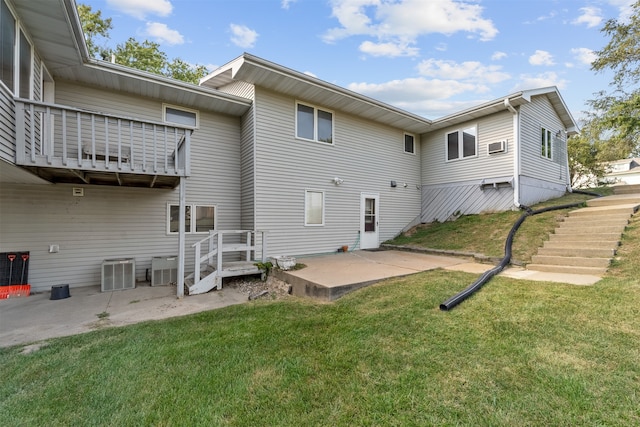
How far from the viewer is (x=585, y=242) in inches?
233

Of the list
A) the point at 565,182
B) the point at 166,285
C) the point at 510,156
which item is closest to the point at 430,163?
the point at 510,156

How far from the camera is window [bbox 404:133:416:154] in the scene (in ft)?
37.4

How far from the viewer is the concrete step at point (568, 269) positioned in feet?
16.4

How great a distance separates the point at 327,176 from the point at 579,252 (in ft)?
20.9

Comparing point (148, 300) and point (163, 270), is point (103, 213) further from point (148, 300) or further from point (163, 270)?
point (148, 300)

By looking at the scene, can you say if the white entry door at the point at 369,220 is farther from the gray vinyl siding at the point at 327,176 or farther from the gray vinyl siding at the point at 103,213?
the gray vinyl siding at the point at 103,213

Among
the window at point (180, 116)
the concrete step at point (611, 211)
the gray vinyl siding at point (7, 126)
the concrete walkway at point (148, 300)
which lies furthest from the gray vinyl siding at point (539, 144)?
the gray vinyl siding at point (7, 126)

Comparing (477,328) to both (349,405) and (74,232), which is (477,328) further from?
(74,232)

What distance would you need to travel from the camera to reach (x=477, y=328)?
3275mm

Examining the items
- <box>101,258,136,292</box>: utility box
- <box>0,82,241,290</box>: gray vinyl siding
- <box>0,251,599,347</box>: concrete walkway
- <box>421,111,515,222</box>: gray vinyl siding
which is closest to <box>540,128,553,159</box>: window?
<box>421,111,515,222</box>: gray vinyl siding

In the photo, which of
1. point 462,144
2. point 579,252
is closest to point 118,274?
point 579,252

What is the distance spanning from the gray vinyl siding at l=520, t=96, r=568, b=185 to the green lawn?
6687 millimetres

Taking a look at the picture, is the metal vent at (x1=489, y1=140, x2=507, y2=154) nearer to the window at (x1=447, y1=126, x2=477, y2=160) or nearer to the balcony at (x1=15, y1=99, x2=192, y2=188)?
the window at (x1=447, y1=126, x2=477, y2=160)

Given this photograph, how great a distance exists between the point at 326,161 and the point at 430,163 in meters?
5.13
